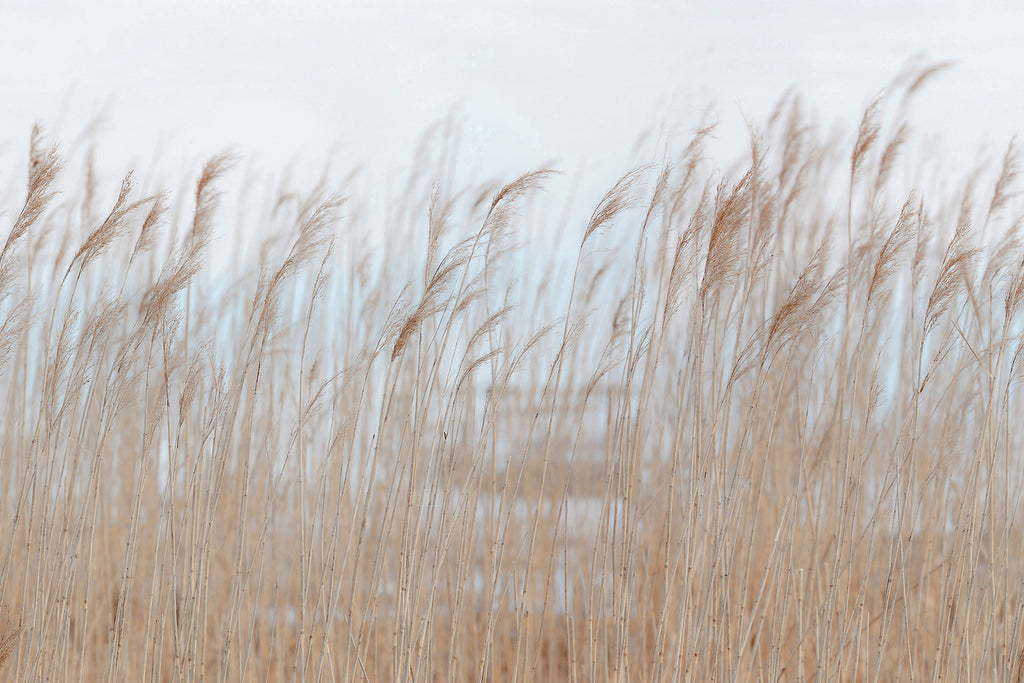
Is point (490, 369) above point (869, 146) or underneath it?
underneath

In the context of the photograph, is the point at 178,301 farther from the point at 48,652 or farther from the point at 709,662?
the point at 709,662

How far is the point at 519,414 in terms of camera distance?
210 centimetres

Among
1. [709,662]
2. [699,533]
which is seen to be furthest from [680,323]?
[709,662]

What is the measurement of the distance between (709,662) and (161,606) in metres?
1.01

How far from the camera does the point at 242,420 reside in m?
1.97

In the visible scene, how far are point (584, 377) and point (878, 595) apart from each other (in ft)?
3.41

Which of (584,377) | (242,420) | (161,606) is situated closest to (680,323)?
(584,377)

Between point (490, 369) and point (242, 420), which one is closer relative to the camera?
point (490, 369)

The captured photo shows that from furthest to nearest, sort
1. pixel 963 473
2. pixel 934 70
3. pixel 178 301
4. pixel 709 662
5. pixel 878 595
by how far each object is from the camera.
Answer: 1. pixel 878 595
2. pixel 963 473
3. pixel 934 70
4. pixel 178 301
5. pixel 709 662

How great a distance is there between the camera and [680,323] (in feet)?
7.04

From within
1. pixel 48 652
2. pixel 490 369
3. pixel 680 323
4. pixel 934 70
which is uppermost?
pixel 934 70

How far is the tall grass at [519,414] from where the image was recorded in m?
1.45

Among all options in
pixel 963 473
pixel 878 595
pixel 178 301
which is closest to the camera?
pixel 178 301

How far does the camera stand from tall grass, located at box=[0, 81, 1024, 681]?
1448 mm
